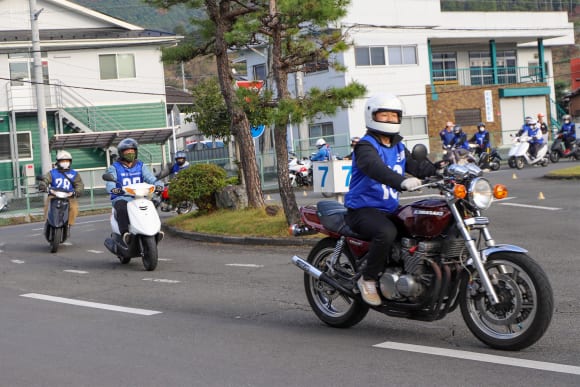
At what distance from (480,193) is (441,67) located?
150 feet

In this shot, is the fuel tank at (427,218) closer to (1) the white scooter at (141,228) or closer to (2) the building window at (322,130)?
(1) the white scooter at (141,228)

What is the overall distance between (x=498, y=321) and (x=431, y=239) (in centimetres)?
76

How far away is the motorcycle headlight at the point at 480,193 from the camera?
618 centimetres

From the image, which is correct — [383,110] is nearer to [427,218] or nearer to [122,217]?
[427,218]

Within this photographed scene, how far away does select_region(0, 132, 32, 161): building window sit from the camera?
38.8 metres

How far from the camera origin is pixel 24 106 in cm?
3788

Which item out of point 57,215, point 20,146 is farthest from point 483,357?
point 20,146

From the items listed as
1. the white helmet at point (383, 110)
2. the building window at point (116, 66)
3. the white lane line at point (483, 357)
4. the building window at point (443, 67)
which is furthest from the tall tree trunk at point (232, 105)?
the building window at point (443, 67)

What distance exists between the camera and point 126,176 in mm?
12805

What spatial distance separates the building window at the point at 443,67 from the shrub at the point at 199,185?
112ft

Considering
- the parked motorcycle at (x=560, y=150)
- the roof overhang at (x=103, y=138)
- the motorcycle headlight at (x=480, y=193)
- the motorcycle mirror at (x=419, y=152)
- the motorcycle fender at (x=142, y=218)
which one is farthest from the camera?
the roof overhang at (x=103, y=138)

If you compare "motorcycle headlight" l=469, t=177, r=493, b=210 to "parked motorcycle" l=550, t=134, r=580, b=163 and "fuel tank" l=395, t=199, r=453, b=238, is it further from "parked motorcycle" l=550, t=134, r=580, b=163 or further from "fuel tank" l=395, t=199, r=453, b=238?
"parked motorcycle" l=550, t=134, r=580, b=163

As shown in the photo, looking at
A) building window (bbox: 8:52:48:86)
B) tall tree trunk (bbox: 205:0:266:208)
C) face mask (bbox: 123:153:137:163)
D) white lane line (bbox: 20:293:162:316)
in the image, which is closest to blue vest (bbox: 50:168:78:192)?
face mask (bbox: 123:153:137:163)

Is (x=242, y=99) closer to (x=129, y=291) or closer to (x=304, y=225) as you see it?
(x=129, y=291)
